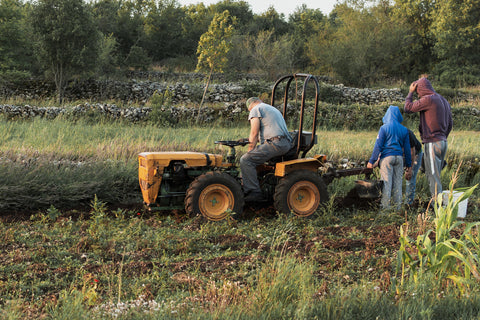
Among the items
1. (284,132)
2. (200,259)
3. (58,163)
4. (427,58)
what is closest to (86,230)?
(200,259)

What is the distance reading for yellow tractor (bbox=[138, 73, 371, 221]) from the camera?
661 centimetres

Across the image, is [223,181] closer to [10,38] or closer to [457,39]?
[10,38]

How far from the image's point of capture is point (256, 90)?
70.3 ft

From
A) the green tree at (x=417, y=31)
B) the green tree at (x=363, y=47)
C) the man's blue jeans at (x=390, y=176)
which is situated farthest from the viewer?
the green tree at (x=417, y=31)

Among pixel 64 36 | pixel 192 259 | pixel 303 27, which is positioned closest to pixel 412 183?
pixel 192 259

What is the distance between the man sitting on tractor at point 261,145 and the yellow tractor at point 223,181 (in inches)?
6.9

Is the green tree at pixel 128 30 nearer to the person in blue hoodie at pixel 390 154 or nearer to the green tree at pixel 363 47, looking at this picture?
the green tree at pixel 363 47

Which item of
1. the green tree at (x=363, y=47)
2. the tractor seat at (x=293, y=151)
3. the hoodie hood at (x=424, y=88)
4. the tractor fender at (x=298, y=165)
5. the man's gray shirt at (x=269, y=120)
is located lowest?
the tractor fender at (x=298, y=165)

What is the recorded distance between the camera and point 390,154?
25.2ft

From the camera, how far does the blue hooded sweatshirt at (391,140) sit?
7.70 metres

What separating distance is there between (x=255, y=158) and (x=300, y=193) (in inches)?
35.9

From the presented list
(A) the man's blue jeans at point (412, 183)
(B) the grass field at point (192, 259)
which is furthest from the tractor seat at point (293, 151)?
(A) the man's blue jeans at point (412, 183)

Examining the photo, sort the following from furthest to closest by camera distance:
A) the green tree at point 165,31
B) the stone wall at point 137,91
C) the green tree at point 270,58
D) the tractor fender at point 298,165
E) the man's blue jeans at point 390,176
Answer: the green tree at point 165,31
the green tree at point 270,58
the stone wall at point 137,91
the man's blue jeans at point 390,176
the tractor fender at point 298,165

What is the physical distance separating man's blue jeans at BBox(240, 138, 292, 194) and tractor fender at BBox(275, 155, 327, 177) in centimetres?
19
